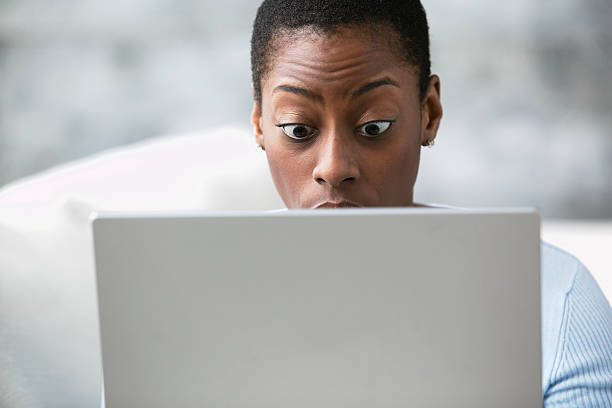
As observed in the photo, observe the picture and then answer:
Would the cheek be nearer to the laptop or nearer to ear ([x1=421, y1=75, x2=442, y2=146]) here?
ear ([x1=421, y1=75, x2=442, y2=146])

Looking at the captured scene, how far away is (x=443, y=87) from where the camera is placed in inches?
73.7

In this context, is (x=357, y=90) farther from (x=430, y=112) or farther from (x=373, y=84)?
(x=430, y=112)

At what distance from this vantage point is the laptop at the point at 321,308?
1.47ft

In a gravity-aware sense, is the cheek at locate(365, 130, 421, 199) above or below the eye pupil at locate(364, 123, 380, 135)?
below

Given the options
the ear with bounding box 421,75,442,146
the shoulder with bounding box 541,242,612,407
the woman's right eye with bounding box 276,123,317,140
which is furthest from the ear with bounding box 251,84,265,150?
the shoulder with bounding box 541,242,612,407

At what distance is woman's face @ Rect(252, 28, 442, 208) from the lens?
2.43ft

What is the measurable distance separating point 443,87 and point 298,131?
1191 millimetres

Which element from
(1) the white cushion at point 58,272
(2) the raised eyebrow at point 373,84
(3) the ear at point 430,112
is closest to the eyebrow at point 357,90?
(2) the raised eyebrow at point 373,84

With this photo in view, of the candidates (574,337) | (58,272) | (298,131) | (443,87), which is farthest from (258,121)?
(443,87)

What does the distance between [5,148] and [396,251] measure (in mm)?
1809

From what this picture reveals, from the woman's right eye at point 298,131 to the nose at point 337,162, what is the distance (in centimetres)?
3

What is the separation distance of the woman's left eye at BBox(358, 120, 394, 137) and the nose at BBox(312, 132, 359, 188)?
26mm

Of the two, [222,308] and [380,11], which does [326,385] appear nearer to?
[222,308]

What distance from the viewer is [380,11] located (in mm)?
769
